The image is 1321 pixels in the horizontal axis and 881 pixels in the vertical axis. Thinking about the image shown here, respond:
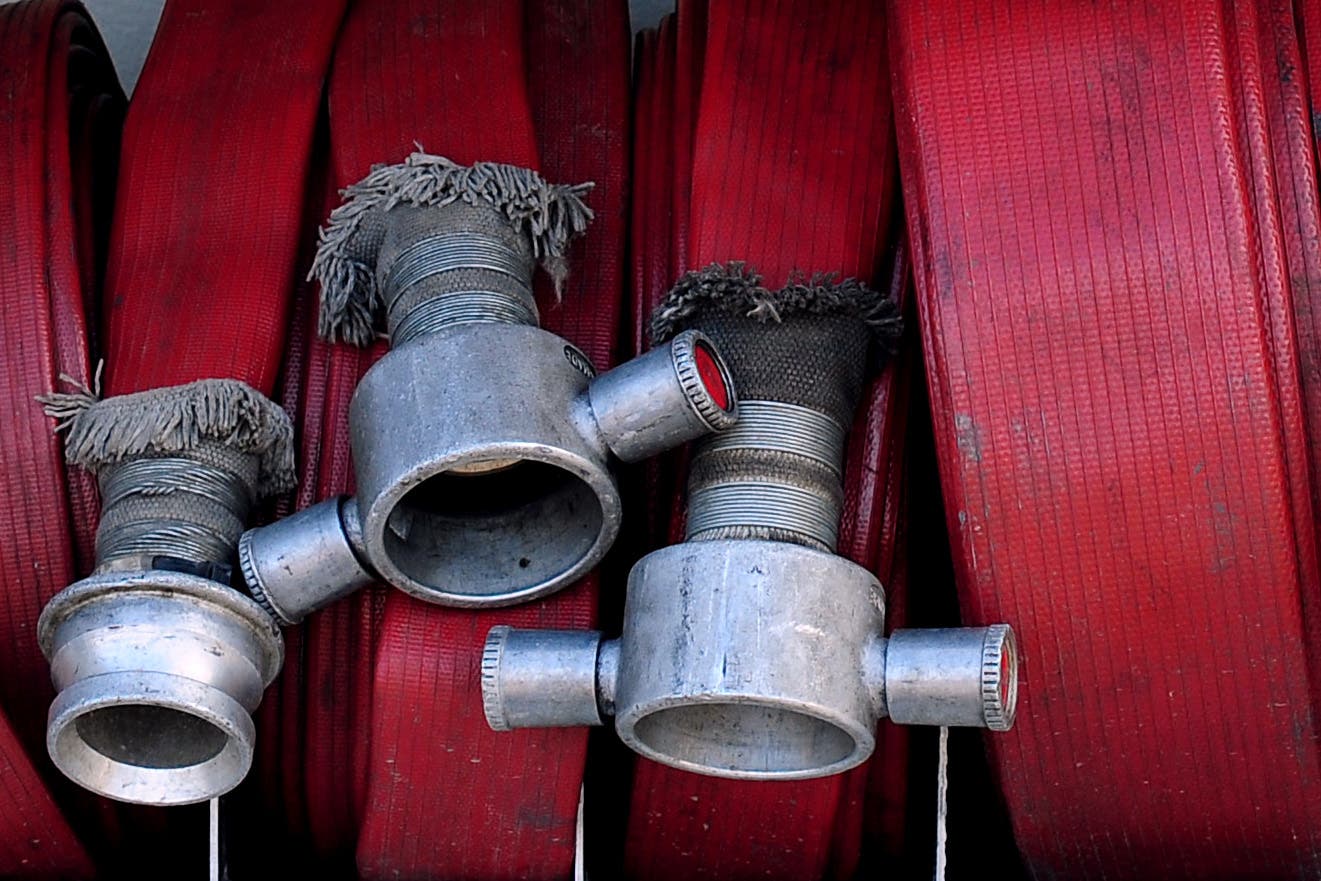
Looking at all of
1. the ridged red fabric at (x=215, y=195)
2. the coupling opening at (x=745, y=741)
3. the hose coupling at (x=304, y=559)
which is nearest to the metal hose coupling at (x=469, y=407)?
the hose coupling at (x=304, y=559)

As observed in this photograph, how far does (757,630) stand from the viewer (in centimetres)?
204

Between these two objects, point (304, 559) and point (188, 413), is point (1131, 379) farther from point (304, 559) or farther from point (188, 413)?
point (188, 413)

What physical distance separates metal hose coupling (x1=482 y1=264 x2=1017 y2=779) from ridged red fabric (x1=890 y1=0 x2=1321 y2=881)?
13cm

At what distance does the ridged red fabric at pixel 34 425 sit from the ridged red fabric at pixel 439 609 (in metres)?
0.28

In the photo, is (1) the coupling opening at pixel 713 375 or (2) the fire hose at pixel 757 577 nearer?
(2) the fire hose at pixel 757 577

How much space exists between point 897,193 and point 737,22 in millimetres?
295

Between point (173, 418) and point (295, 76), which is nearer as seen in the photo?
point (173, 418)

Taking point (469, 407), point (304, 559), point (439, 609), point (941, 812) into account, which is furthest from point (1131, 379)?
point (304, 559)

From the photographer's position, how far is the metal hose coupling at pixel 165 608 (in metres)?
2.11

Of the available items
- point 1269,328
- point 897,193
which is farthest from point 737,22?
point 1269,328

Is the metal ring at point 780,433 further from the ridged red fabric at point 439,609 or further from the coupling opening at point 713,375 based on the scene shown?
the ridged red fabric at point 439,609

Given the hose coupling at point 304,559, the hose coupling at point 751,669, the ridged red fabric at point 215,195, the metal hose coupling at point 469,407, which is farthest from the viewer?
the ridged red fabric at point 215,195

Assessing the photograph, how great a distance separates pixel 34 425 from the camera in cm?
243

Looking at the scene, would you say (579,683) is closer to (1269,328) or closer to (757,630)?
(757,630)
